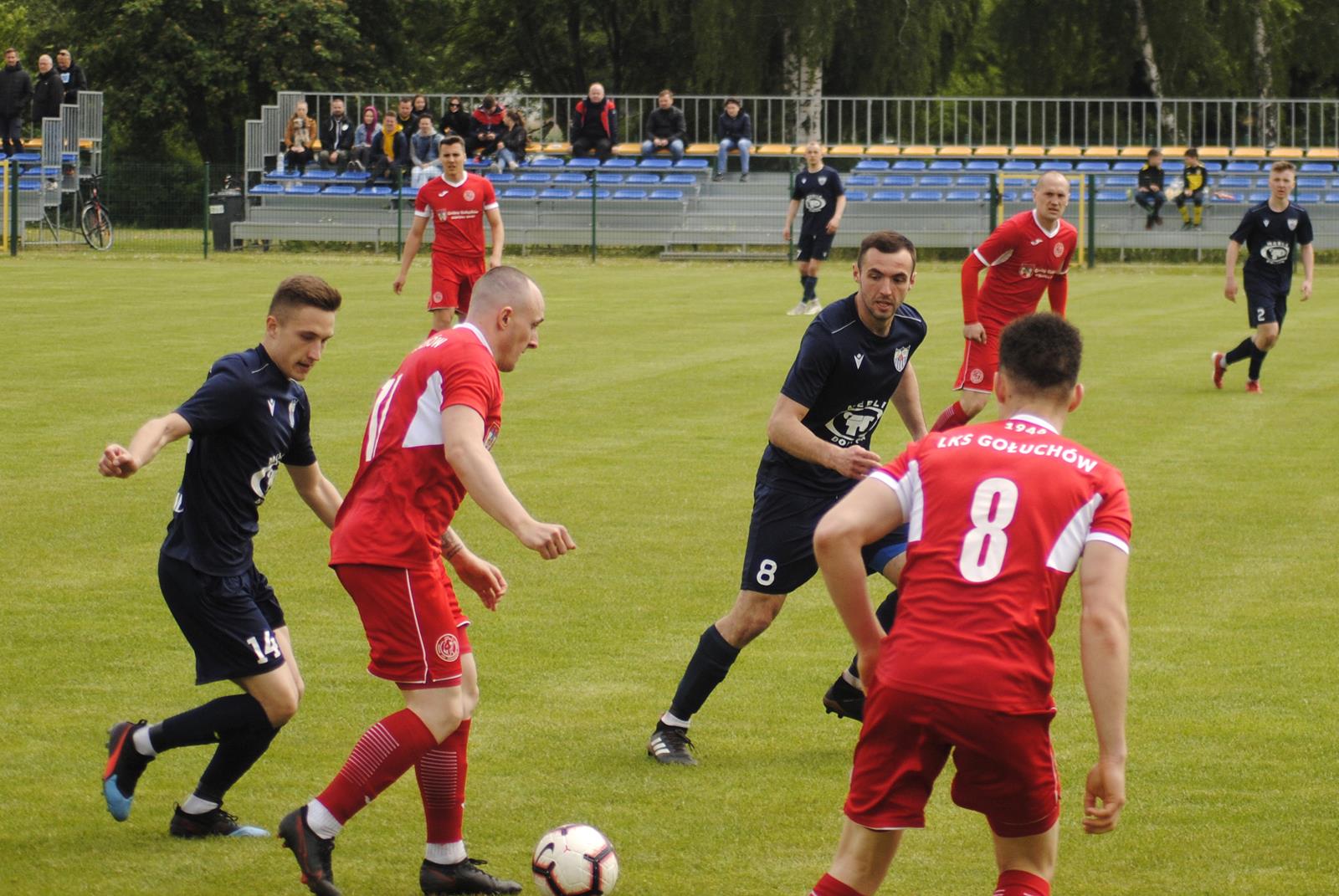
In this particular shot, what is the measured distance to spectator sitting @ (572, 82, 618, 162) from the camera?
3716 centimetres

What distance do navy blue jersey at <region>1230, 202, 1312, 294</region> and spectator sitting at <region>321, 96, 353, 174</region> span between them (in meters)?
24.4

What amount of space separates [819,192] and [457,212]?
25.5 feet

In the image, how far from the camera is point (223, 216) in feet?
116

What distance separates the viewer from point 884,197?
1366 inches

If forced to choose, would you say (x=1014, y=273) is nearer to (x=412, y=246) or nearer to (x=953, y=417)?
(x=953, y=417)

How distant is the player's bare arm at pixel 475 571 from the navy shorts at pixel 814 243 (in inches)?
724

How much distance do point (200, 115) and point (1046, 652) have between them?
50648 mm

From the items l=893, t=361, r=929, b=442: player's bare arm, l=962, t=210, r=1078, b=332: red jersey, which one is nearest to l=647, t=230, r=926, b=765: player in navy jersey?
l=893, t=361, r=929, b=442: player's bare arm

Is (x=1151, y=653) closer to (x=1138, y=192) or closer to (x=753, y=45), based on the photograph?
(x=1138, y=192)

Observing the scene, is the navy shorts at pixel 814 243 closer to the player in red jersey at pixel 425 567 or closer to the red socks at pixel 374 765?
the player in red jersey at pixel 425 567

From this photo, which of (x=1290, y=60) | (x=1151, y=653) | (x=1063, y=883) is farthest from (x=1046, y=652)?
(x=1290, y=60)

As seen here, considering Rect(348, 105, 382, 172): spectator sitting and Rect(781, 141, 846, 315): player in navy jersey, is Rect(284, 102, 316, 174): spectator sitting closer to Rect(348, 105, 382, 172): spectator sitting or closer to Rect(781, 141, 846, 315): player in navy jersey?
Rect(348, 105, 382, 172): spectator sitting

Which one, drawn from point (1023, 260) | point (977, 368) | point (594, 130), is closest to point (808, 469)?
point (977, 368)

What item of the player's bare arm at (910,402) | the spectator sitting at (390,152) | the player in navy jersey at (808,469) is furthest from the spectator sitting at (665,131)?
the player in navy jersey at (808,469)
